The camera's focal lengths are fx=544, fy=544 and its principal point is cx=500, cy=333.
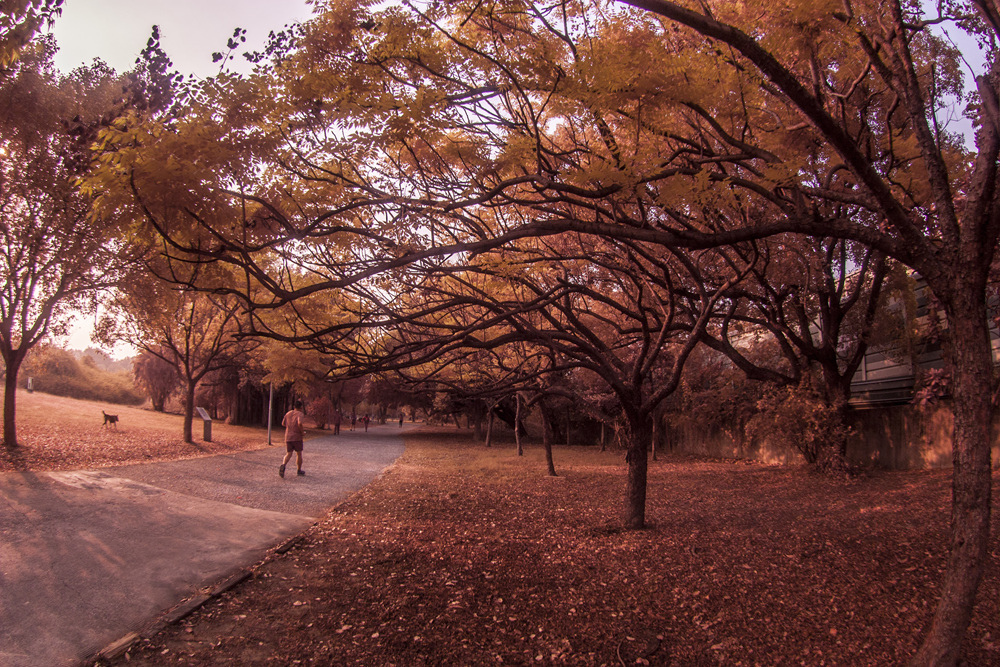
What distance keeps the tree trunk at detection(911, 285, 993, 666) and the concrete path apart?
6.00 meters

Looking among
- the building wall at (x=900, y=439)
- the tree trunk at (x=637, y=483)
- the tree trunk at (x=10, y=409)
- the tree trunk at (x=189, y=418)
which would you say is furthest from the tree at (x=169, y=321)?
the building wall at (x=900, y=439)

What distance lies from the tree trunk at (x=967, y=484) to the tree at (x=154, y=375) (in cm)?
3863

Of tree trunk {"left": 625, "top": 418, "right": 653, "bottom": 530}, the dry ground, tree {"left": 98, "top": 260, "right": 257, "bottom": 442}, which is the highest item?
tree {"left": 98, "top": 260, "right": 257, "bottom": 442}

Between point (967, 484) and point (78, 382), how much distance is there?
1932 inches

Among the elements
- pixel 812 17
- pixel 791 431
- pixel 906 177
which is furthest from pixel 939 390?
pixel 812 17

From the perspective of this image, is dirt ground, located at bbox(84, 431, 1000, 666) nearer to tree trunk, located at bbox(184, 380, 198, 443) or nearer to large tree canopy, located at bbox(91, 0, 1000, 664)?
large tree canopy, located at bbox(91, 0, 1000, 664)

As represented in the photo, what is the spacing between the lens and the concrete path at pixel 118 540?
459 centimetres

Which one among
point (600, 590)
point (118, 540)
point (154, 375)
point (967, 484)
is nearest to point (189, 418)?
point (118, 540)

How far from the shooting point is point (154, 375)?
3525 cm

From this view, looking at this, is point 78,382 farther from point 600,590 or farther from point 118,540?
point 600,590

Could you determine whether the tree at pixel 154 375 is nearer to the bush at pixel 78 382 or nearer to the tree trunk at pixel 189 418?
the bush at pixel 78 382

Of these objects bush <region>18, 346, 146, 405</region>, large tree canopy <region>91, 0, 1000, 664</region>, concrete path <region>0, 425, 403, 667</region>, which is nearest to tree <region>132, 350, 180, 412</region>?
bush <region>18, 346, 146, 405</region>

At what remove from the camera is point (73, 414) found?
23859mm

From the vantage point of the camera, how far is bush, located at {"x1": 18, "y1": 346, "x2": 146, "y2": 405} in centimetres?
3716
